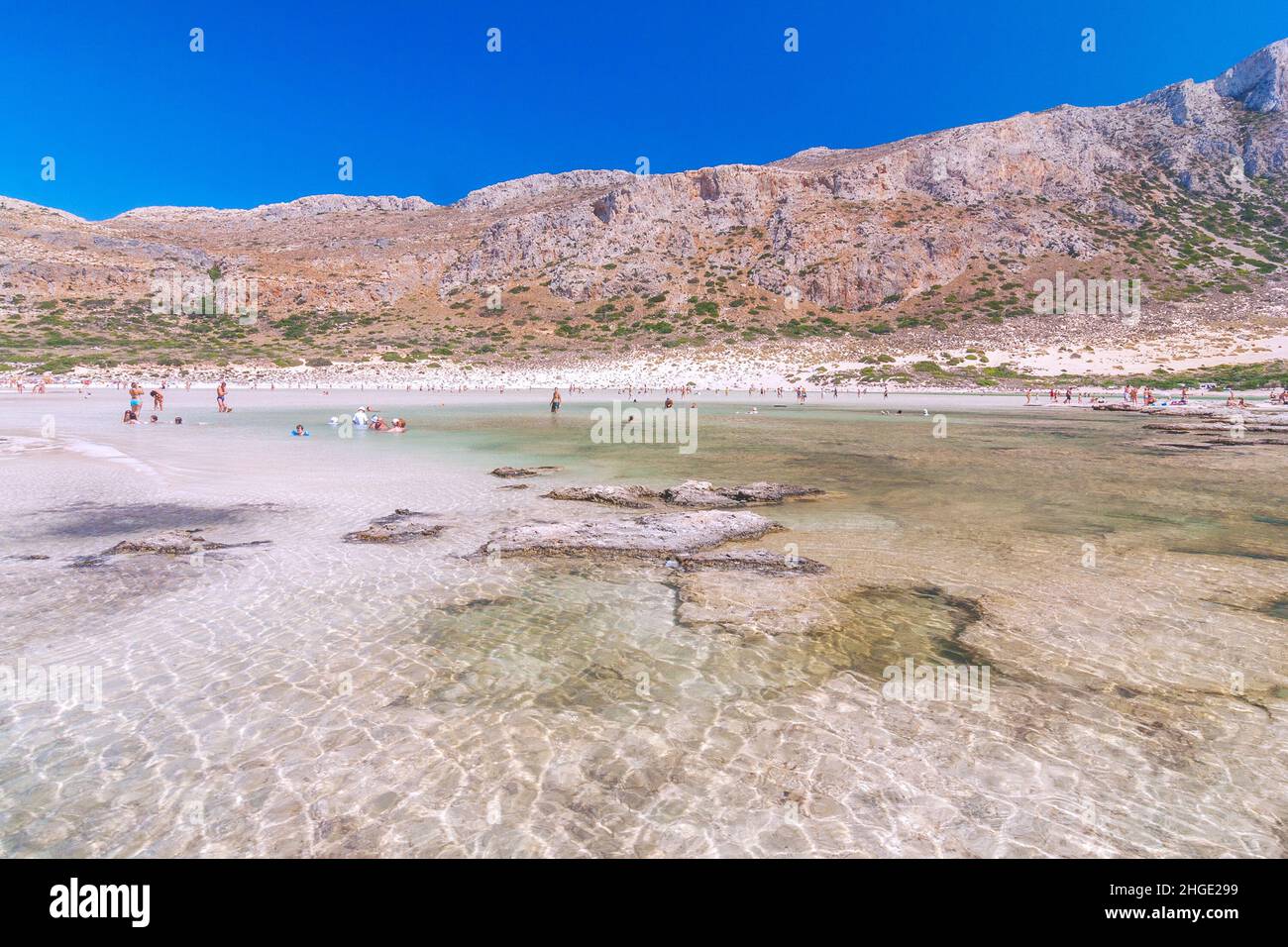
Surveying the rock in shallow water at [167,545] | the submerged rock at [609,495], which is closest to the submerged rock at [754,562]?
the submerged rock at [609,495]

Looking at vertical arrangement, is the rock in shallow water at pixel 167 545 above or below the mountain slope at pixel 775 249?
below

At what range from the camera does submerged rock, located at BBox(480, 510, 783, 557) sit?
10492 millimetres

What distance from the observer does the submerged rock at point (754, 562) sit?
9.59m

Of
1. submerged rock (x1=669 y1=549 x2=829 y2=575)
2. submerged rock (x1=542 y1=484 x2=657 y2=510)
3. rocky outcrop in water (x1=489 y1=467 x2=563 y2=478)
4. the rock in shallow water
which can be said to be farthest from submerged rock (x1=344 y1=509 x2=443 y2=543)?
rocky outcrop in water (x1=489 y1=467 x2=563 y2=478)

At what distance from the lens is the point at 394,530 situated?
38.1ft

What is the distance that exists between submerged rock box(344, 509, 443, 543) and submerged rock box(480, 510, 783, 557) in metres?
1.52

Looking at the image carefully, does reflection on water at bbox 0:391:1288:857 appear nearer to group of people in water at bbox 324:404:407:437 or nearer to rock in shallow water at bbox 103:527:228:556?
rock in shallow water at bbox 103:527:228:556

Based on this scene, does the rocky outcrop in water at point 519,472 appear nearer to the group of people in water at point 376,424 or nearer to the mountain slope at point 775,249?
the group of people in water at point 376,424

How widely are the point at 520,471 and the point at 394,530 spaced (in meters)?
6.77

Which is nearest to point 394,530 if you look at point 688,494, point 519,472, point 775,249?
point 688,494

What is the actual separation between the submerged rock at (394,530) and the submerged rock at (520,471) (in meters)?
Answer: 5.22

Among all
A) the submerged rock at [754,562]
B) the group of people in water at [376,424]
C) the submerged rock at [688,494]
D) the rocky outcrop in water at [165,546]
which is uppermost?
the group of people in water at [376,424]

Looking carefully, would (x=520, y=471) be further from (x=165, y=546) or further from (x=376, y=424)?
(x=376, y=424)
